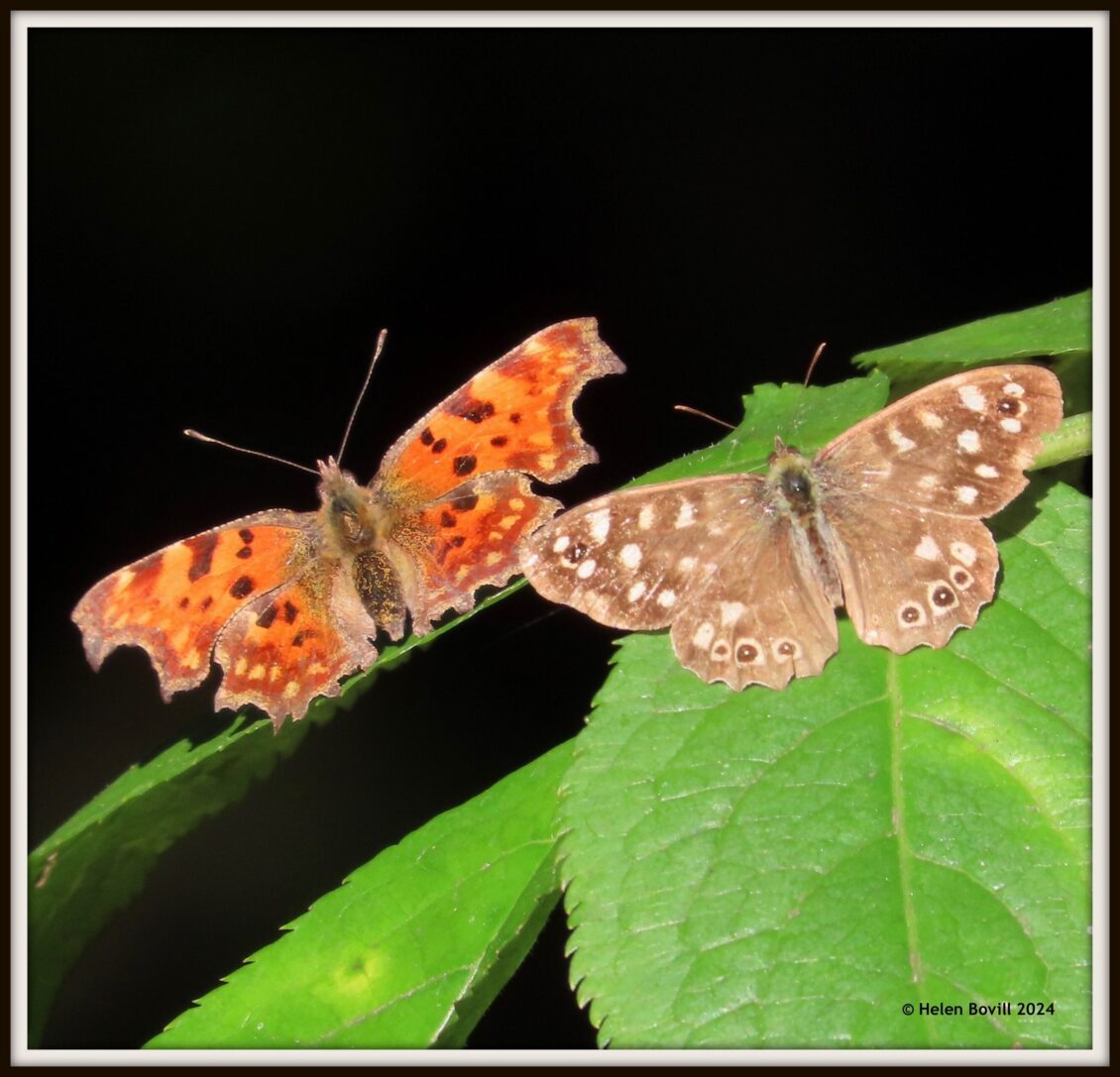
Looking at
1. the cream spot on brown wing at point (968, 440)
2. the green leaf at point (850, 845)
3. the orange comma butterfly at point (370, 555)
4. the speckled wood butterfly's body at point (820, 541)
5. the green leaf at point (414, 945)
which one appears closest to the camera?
the green leaf at point (850, 845)

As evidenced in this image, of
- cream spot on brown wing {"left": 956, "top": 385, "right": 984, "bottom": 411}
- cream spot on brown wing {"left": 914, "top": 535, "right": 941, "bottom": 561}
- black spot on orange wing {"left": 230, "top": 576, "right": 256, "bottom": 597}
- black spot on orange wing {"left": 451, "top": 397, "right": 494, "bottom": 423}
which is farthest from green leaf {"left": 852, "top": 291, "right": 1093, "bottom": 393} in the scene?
black spot on orange wing {"left": 230, "top": 576, "right": 256, "bottom": 597}

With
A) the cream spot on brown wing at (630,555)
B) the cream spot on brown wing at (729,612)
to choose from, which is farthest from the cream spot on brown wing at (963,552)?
the cream spot on brown wing at (630,555)

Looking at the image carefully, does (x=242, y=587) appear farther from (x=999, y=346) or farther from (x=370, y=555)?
(x=999, y=346)

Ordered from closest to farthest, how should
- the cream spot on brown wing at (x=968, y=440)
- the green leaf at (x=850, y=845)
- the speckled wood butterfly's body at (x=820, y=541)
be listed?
the green leaf at (x=850, y=845)
the speckled wood butterfly's body at (x=820, y=541)
the cream spot on brown wing at (x=968, y=440)

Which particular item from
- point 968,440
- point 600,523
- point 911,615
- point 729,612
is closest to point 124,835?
point 600,523

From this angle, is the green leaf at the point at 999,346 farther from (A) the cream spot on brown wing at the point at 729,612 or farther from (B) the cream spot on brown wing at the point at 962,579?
(A) the cream spot on brown wing at the point at 729,612

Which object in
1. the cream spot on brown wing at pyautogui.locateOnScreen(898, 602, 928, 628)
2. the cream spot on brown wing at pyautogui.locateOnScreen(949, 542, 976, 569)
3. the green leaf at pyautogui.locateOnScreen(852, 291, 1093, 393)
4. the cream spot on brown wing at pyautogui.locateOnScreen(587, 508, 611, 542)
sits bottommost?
the cream spot on brown wing at pyautogui.locateOnScreen(898, 602, 928, 628)

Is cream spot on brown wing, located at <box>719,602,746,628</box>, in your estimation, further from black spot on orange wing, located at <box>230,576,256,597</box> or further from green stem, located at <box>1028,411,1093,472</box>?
black spot on orange wing, located at <box>230,576,256,597</box>
